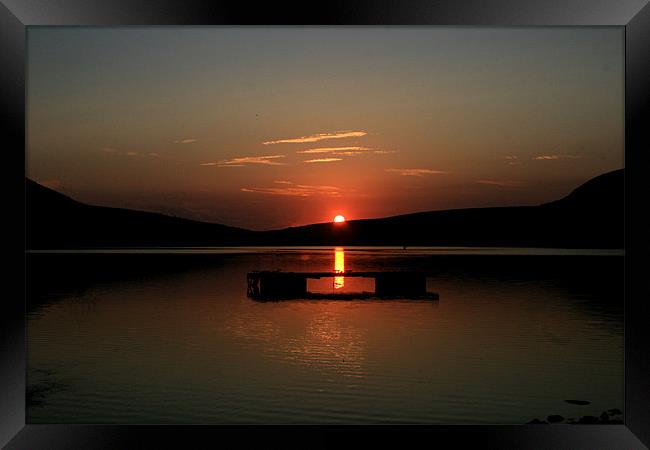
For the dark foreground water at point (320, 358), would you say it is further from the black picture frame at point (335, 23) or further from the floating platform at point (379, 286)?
the black picture frame at point (335, 23)

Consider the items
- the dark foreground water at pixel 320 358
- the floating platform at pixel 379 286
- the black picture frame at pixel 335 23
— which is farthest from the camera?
the floating platform at pixel 379 286

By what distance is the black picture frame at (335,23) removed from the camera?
340cm

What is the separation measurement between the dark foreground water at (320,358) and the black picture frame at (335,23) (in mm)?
8769

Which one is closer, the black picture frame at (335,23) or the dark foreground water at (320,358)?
the black picture frame at (335,23)

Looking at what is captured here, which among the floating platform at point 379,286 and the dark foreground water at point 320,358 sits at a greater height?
the floating platform at point 379,286

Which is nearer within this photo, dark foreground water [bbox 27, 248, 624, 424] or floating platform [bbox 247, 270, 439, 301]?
dark foreground water [bbox 27, 248, 624, 424]

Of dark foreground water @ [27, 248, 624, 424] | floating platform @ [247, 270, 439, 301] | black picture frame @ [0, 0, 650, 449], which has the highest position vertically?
black picture frame @ [0, 0, 650, 449]

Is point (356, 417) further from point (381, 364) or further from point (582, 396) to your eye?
point (582, 396)

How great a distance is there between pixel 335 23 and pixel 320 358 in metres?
14.9

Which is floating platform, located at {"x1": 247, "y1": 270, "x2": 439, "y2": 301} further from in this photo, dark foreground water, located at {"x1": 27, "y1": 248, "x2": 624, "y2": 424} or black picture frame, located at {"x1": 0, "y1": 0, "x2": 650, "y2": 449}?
black picture frame, located at {"x1": 0, "y1": 0, "x2": 650, "y2": 449}

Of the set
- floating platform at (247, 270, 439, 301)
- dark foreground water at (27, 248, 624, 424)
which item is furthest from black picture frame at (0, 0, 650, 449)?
floating platform at (247, 270, 439, 301)

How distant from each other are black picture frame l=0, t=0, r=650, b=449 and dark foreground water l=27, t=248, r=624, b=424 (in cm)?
877

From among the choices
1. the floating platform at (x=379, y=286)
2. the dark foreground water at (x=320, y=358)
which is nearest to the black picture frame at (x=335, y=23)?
the dark foreground water at (x=320, y=358)

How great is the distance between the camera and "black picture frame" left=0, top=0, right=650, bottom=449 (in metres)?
3.40
